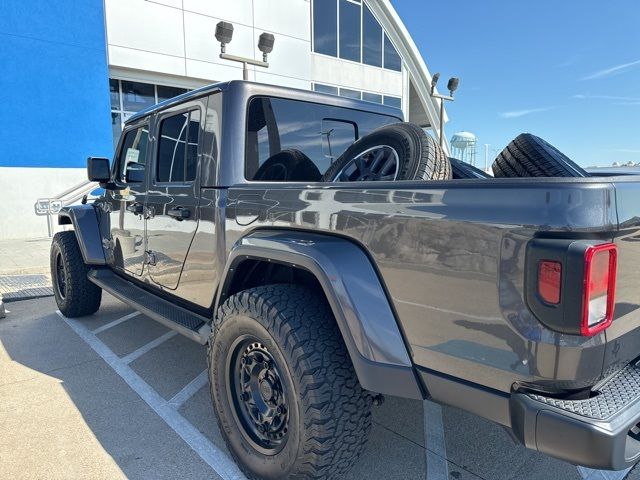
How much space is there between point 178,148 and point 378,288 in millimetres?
2029

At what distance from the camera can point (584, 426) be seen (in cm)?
138

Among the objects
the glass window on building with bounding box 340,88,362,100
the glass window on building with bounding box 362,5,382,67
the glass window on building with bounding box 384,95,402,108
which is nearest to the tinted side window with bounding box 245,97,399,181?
the glass window on building with bounding box 340,88,362,100

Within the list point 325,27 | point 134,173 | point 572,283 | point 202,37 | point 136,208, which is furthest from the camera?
point 325,27

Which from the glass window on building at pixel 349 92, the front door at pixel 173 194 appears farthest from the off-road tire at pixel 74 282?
the glass window on building at pixel 349 92

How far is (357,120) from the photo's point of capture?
3.59m

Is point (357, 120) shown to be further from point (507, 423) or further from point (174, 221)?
point (507, 423)

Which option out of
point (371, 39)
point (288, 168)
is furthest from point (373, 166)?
point (371, 39)

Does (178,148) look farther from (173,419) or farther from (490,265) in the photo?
(490,265)

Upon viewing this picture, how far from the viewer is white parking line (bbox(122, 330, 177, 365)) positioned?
12.9 ft

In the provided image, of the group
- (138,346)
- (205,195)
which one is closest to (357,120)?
(205,195)

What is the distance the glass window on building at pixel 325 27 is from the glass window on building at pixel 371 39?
1.97 m

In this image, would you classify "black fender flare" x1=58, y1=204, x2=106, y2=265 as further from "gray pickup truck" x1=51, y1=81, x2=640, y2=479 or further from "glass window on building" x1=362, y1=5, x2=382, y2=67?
"glass window on building" x1=362, y1=5, x2=382, y2=67

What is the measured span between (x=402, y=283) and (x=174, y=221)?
1880 mm

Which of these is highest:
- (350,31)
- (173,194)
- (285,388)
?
(350,31)
